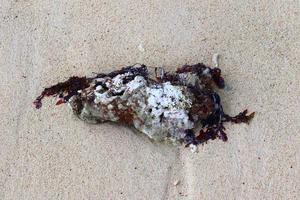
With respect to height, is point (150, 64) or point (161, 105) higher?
point (150, 64)

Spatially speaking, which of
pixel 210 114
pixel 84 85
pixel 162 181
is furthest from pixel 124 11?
pixel 162 181

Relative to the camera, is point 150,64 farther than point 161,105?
Yes

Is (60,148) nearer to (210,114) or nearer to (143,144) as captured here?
(143,144)

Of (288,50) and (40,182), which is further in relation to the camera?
(288,50)
